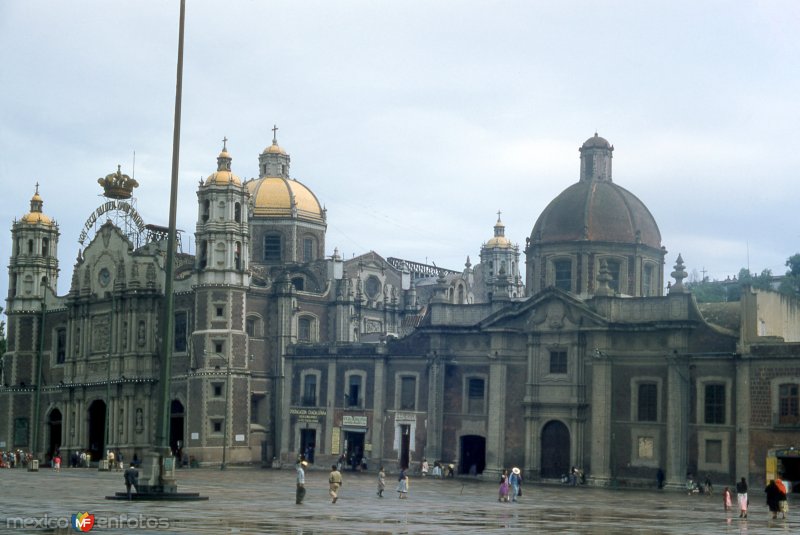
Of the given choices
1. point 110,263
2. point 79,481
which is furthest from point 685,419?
point 110,263

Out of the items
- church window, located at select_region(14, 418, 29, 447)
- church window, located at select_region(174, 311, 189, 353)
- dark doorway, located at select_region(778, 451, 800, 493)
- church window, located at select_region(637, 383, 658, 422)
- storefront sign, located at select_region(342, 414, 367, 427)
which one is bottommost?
church window, located at select_region(14, 418, 29, 447)

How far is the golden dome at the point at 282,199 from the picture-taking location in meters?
83.8

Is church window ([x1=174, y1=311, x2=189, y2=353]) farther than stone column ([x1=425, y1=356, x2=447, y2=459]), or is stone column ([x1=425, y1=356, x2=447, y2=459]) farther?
church window ([x1=174, y1=311, x2=189, y2=353])

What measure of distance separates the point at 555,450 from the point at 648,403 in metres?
5.65

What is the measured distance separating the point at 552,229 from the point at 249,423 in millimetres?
20769

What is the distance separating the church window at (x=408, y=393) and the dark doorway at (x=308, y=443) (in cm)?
626

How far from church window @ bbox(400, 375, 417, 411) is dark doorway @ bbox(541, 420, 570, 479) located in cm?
820

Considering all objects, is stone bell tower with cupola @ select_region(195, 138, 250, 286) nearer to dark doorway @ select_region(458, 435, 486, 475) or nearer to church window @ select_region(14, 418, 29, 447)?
dark doorway @ select_region(458, 435, 486, 475)

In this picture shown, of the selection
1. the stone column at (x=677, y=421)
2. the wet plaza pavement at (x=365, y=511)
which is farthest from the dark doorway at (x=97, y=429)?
the stone column at (x=677, y=421)

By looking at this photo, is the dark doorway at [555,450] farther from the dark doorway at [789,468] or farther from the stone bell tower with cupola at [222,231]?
the stone bell tower with cupola at [222,231]

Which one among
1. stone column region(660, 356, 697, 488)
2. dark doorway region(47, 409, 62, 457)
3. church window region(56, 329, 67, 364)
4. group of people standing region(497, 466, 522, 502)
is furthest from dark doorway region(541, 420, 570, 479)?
church window region(56, 329, 67, 364)

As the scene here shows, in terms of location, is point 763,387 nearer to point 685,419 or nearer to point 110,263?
point 685,419

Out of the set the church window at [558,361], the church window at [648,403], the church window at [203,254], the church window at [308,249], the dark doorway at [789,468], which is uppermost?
the church window at [308,249]

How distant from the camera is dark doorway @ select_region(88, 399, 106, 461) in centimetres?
7831
